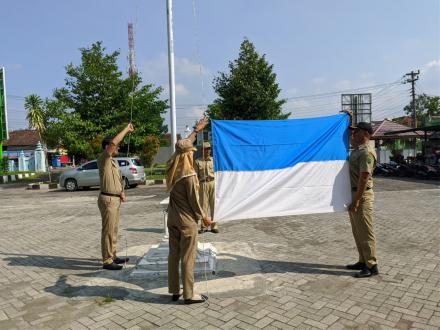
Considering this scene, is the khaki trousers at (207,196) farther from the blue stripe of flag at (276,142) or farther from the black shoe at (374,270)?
the black shoe at (374,270)

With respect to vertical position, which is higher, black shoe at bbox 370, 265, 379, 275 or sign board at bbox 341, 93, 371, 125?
sign board at bbox 341, 93, 371, 125

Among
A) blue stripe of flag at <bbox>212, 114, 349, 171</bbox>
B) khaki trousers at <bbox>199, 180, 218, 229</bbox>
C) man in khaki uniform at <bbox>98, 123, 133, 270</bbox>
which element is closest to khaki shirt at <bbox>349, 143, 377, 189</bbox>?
blue stripe of flag at <bbox>212, 114, 349, 171</bbox>

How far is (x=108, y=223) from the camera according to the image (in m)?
5.55

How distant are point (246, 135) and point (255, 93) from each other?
17.1 metres

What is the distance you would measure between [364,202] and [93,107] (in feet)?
71.5

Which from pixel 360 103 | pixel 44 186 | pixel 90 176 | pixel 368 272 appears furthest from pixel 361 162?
pixel 360 103

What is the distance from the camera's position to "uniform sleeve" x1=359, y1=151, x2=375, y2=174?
4.86 meters

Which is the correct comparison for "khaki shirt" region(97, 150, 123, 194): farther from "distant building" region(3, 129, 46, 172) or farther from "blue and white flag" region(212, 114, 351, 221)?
"distant building" region(3, 129, 46, 172)

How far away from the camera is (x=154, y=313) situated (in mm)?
4113

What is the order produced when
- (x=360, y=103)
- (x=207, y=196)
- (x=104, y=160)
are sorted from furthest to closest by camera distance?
(x=360, y=103) → (x=207, y=196) → (x=104, y=160)

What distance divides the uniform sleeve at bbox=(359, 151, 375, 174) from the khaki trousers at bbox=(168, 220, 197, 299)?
2.25 m

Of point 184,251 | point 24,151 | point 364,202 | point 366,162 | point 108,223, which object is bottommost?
point 184,251

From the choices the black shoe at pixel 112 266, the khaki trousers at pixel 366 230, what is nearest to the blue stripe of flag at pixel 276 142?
the khaki trousers at pixel 366 230

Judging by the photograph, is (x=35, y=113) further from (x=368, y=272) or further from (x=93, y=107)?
(x=368, y=272)
